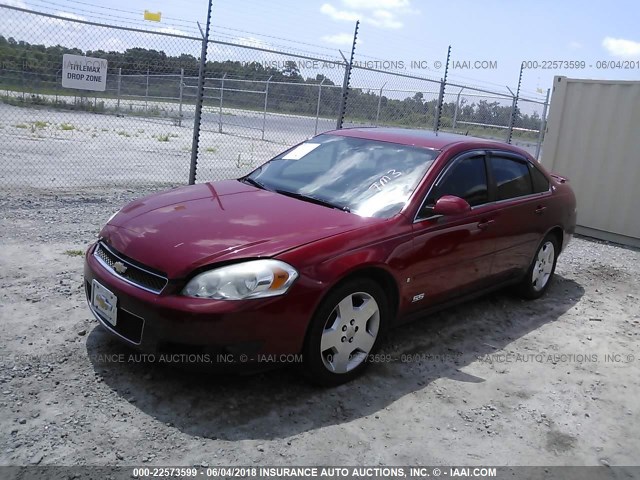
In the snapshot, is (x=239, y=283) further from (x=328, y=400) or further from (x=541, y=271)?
(x=541, y=271)

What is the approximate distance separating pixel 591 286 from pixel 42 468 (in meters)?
5.82

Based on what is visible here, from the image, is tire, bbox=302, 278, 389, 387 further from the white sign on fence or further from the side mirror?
the white sign on fence

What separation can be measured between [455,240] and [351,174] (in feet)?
3.00

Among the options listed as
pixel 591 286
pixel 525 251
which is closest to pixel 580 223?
pixel 591 286

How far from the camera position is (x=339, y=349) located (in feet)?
11.9

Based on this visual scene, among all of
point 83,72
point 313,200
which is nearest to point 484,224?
point 313,200

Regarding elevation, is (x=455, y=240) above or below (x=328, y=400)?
above

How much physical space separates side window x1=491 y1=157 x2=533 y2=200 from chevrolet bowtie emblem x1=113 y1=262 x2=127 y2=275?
10.1 feet

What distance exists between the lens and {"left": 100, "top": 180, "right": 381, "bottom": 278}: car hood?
3293 mm

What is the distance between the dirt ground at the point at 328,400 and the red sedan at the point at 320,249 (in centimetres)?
32

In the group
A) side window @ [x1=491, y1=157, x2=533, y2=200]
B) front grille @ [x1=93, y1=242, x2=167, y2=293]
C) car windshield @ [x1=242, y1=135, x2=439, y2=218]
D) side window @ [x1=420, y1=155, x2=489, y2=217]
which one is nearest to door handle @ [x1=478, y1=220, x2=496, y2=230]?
side window @ [x1=420, y1=155, x2=489, y2=217]

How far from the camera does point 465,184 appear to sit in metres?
4.62

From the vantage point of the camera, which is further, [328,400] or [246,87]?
[246,87]

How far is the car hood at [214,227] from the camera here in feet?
10.8
